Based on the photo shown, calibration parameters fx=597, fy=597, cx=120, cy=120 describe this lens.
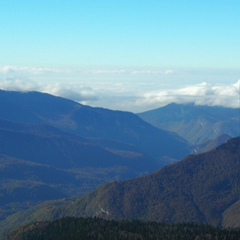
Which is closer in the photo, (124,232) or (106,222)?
(124,232)

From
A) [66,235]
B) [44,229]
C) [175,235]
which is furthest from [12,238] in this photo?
[175,235]

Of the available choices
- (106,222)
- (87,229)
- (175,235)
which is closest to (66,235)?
(87,229)

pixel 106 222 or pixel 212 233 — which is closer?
pixel 212 233

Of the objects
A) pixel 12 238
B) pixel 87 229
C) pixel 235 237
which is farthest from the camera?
pixel 12 238

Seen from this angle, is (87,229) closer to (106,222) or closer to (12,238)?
(106,222)

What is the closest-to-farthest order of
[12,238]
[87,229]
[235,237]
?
[235,237] < [87,229] < [12,238]

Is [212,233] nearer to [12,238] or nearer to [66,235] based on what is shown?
[66,235]
